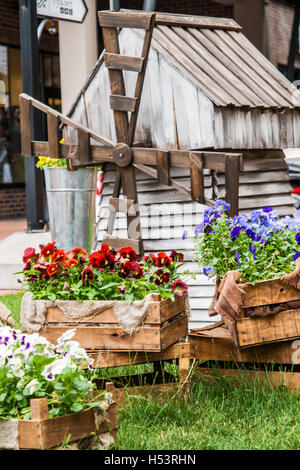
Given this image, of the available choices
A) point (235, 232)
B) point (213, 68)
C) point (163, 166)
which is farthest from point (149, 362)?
point (213, 68)

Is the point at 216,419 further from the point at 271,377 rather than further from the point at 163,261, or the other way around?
the point at 163,261

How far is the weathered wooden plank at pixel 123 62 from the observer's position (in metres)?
4.95

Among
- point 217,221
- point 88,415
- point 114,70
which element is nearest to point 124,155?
point 114,70

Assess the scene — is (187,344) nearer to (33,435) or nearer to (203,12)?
(33,435)

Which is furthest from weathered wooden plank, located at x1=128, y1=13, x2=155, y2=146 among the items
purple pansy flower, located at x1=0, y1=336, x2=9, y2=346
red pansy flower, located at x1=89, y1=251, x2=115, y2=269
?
purple pansy flower, located at x1=0, y1=336, x2=9, y2=346

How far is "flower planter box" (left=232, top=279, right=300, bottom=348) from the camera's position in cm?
363

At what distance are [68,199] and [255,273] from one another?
2.75 meters

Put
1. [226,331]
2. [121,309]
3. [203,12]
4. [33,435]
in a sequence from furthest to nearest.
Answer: [203,12]
[226,331]
[121,309]
[33,435]

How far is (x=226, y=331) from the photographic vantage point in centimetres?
401

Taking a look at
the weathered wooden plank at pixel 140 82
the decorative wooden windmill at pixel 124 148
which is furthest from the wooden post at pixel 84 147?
the weathered wooden plank at pixel 140 82

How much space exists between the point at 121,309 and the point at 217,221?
2.20 feet

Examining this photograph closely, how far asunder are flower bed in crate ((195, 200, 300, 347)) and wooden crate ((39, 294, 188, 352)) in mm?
240

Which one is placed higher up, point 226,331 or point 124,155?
point 124,155

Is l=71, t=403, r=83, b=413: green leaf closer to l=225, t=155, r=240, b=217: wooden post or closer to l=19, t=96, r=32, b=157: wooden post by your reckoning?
l=225, t=155, r=240, b=217: wooden post
